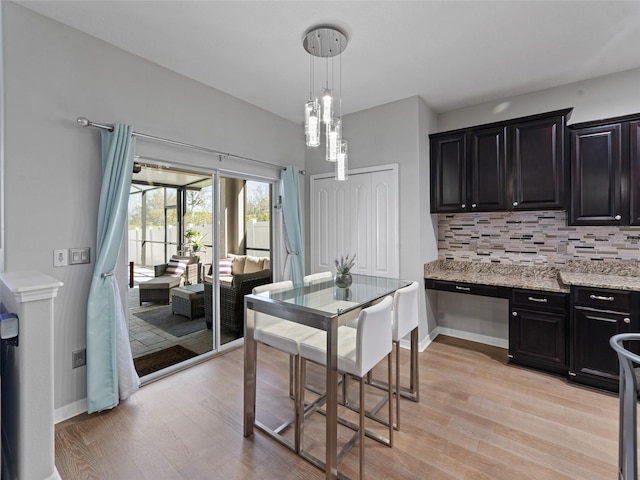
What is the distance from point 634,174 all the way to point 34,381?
429 centimetres

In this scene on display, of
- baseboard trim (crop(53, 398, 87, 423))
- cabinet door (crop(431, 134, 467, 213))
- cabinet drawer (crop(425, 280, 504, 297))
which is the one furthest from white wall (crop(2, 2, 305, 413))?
cabinet drawer (crop(425, 280, 504, 297))

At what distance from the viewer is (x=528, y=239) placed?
3.38 meters

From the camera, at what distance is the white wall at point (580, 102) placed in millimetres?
2850

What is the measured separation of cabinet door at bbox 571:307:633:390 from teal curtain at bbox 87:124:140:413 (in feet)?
12.4

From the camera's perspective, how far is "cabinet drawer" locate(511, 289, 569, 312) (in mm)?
2738

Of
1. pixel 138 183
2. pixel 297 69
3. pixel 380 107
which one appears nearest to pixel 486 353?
pixel 380 107

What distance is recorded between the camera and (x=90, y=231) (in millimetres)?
2344

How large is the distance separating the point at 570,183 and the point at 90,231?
421cm

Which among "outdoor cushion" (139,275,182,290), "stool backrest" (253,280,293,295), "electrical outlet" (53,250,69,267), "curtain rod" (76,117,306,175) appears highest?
"curtain rod" (76,117,306,175)

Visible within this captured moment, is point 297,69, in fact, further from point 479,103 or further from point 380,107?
point 479,103

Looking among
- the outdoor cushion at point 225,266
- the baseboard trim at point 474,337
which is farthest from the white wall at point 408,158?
the outdoor cushion at point 225,266

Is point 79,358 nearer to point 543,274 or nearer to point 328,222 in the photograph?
point 328,222

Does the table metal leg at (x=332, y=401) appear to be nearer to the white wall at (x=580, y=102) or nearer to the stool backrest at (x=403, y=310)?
the stool backrest at (x=403, y=310)

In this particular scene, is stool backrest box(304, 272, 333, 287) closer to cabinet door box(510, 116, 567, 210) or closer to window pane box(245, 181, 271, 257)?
window pane box(245, 181, 271, 257)
